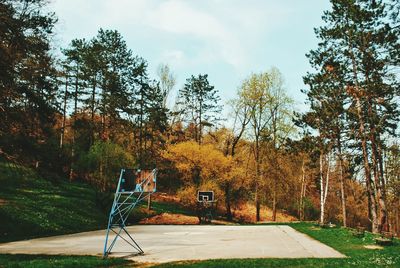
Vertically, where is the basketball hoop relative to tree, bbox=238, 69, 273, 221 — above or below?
below

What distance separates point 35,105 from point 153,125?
27178 millimetres

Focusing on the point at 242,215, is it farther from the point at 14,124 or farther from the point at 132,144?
the point at 14,124

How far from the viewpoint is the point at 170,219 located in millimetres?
37188

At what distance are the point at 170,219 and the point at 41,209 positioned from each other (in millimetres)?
15510

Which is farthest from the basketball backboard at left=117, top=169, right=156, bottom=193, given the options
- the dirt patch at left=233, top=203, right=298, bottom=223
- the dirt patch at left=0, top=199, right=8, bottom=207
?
the dirt patch at left=233, top=203, right=298, bottom=223

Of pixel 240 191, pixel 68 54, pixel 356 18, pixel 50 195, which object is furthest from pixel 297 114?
pixel 68 54

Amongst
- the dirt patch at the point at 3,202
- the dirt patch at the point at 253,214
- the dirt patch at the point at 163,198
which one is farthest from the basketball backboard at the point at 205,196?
the dirt patch at the point at 3,202

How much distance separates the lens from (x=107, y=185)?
106 ft

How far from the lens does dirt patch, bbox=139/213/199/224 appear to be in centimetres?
3616

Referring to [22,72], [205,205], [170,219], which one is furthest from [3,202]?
[205,205]

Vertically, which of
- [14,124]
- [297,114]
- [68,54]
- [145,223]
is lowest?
[145,223]

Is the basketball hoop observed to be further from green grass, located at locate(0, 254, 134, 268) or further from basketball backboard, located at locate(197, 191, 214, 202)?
green grass, located at locate(0, 254, 134, 268)

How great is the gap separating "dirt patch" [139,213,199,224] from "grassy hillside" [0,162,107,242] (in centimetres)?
594

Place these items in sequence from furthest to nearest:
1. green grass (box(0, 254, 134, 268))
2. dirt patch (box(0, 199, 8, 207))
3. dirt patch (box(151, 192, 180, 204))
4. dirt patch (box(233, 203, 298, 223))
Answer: dirt patch (box(151, 192, 180, 204)) → dirt patch (box(233, 203, 298, 223)) → dirt patch (box(0, 199, 8, 207)) → green grass (box(0, 254, 134, 268))
